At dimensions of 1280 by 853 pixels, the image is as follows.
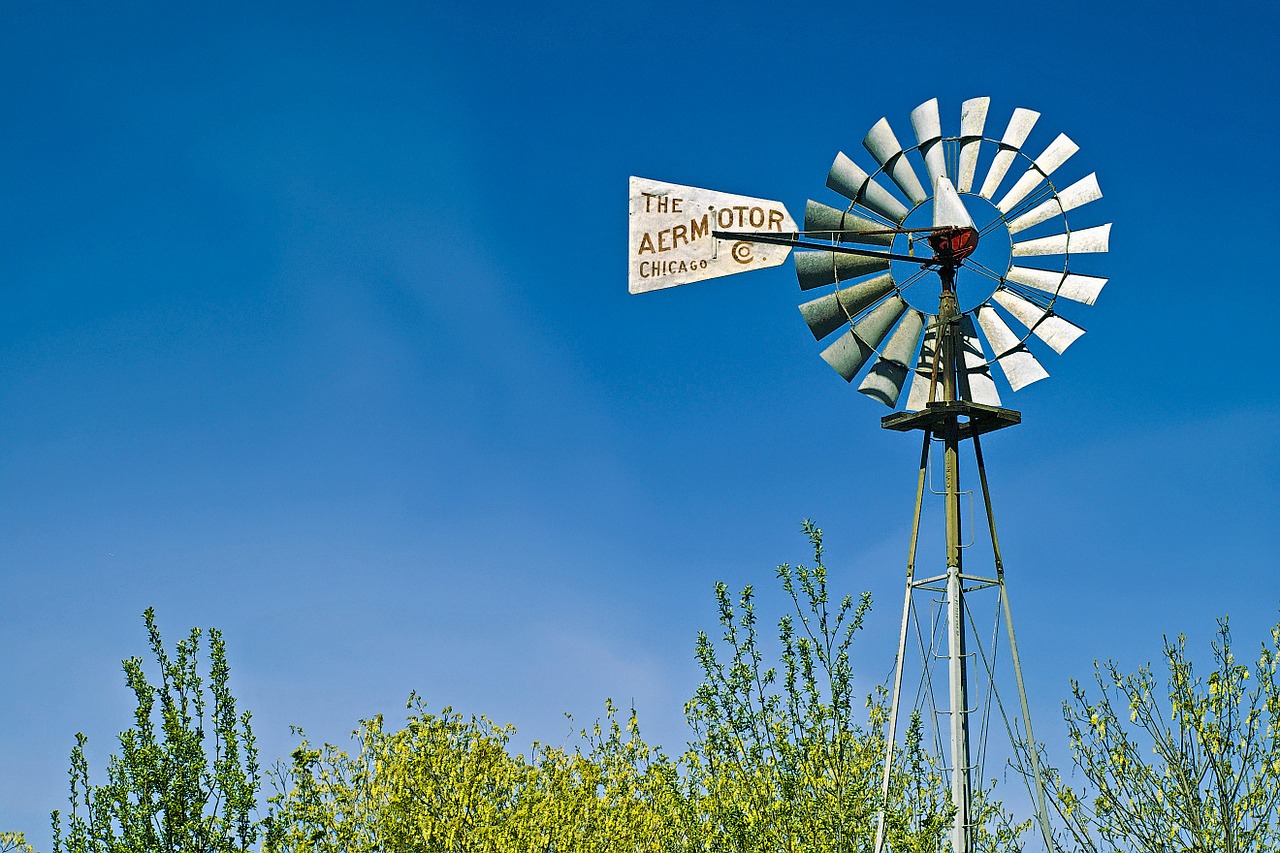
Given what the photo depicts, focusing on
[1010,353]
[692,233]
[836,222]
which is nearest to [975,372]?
[1010,353]

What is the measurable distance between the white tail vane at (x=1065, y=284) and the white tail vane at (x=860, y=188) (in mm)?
1514

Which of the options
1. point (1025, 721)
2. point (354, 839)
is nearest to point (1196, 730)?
point (1025, 721)

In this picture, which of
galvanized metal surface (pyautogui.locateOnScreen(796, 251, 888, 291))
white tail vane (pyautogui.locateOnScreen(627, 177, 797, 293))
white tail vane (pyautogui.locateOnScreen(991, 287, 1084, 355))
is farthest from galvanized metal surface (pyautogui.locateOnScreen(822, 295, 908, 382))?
white tail vane (pyautogui.locateOnScreen(627, 177, 797, 293))

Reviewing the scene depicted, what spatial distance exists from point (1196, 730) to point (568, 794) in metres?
6.98

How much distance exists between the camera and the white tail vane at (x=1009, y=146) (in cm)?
1374

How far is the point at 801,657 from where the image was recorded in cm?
1056

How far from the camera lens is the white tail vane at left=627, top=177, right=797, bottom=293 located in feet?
32.4

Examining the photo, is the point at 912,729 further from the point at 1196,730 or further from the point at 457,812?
the point at 457,812

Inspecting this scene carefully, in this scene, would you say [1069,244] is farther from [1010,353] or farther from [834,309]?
[834,309]

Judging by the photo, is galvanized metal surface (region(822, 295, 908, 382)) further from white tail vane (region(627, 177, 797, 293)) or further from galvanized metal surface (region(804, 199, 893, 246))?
white tail vane (region(627, 177, 797, 293))

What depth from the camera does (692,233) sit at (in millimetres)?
9992

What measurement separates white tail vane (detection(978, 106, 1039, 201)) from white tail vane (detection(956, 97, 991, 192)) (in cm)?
20

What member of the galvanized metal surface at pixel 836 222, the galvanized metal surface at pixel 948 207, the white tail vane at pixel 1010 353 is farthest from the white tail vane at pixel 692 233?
the white tail vane at pixel 1010 353

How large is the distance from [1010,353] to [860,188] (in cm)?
231
